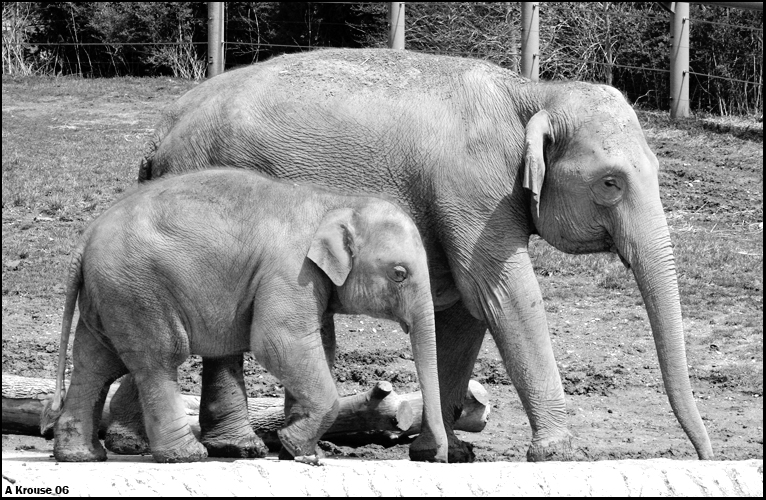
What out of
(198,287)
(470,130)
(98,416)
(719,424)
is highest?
(470,130)

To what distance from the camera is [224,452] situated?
8.59 metres

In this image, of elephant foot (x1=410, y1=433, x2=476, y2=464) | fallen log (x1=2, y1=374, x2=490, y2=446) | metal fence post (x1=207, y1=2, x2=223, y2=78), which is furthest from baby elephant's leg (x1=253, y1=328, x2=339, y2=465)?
metal fence post (x1=207, y1=2, x2=223, y2=78)

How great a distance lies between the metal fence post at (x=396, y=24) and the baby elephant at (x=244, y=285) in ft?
32.6

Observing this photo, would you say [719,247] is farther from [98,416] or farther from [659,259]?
[98,416]

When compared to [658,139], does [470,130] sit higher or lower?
higher

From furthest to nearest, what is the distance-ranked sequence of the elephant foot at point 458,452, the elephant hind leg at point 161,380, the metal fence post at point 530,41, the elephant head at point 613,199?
the metal fence post at point 530,41, the elephant foot at point 458,452, the elephant head at point 613,199, the elephant hind leg at point 161,380

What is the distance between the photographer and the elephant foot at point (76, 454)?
789 centimetres

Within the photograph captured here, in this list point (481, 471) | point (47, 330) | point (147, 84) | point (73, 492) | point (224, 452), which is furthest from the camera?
point (147, 84)

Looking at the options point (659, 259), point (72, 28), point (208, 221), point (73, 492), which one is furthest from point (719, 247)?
point (72, 28)

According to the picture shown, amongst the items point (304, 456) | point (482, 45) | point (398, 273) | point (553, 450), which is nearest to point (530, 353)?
point (553, 450)

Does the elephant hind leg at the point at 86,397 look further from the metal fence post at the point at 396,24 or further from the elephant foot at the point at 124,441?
the metal fence post at the point at 396,24

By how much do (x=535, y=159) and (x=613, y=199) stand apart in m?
0.50

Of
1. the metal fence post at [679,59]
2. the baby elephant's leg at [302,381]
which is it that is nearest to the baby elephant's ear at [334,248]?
the baby elephant's leg at [302,381]

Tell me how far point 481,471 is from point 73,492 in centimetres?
191
